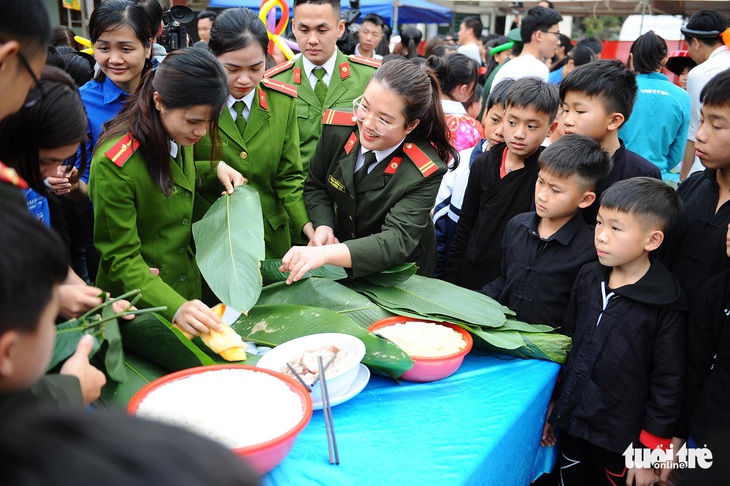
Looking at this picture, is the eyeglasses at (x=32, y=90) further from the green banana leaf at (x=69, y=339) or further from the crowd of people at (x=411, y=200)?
the green banana leaf at (x=69, y=339)

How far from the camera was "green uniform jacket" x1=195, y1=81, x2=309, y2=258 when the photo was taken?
92.3 inches

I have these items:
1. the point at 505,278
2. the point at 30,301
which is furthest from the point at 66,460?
the point at 505,278

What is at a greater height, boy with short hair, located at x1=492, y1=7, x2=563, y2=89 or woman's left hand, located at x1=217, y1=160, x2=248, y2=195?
boy with short hair, located at x1=492, y1=7, x2=563, y2=89

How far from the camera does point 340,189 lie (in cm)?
231

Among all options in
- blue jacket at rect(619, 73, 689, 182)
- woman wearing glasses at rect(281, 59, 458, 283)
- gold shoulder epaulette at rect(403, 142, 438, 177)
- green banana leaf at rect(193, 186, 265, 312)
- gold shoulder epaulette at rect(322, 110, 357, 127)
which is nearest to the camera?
green banana leaf at rect(193, 186, 265, 312)

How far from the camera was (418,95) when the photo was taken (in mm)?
2041

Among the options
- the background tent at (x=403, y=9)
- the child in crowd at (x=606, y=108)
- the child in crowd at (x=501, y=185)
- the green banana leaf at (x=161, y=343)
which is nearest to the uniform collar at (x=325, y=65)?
the child in crowd at (x=501, y=185)

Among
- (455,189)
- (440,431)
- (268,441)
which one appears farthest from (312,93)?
(268,441)

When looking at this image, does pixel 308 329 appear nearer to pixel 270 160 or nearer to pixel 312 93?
pixel 270 160

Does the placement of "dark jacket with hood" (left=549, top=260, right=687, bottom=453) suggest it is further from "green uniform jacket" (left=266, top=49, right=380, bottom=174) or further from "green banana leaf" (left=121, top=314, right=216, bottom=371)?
"green uniform jacket" (left=266, top=49, right=380, bottom=174)

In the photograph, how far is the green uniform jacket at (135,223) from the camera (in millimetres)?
1689

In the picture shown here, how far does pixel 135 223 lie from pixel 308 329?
0.61 metres

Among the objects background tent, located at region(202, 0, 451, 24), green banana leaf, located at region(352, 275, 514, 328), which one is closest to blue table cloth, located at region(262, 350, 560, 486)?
green banana leaf, located at region(352, 275, 514, 328)

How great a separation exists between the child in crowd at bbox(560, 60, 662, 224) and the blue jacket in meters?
2.07
